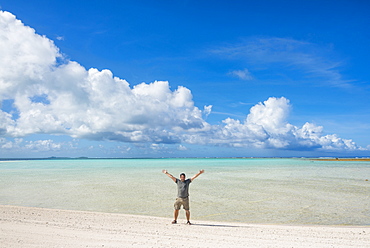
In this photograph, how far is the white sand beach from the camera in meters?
9.26

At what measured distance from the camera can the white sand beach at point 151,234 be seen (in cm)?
926

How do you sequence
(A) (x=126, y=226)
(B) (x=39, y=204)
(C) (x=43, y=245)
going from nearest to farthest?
(C) (x=43, y=245), (A) (x=126, y=226), (B) (x=39, y=204)

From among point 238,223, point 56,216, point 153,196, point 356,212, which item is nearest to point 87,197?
point 153,196

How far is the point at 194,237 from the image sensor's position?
10320mm

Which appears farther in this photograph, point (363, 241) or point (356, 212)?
point (356, 212)

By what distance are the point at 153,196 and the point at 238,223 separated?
1082cm

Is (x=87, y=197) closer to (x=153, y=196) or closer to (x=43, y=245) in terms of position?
(x=153, y=196)

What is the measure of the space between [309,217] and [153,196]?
1244 cm

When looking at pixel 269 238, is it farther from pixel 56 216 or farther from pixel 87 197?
pixel 87 197

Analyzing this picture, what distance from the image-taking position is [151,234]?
1068cm

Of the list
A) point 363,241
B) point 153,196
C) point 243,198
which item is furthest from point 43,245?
point 243,198

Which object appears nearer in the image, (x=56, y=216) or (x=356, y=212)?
(x=56, y=216)

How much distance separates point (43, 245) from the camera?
8758 mm

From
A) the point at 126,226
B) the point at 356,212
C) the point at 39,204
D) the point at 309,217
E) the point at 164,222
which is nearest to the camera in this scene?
the point at 126,226
